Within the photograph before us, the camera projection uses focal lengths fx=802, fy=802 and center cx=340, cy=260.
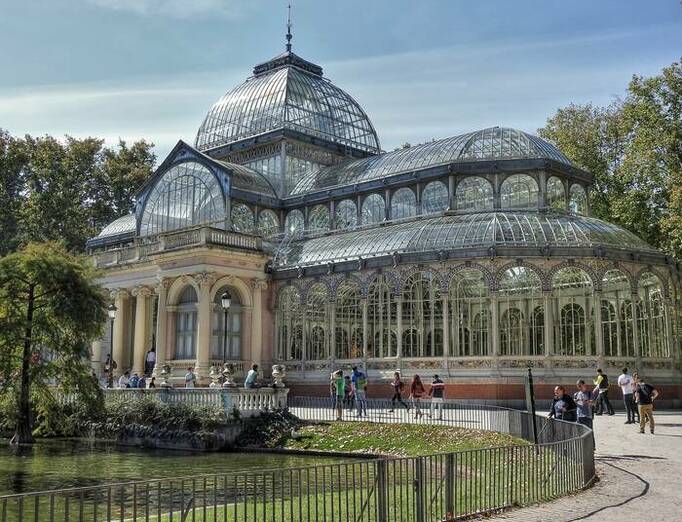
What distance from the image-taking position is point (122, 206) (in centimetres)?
6062

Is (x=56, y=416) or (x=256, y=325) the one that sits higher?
(x=256, y=325)

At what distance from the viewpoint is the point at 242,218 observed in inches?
1699

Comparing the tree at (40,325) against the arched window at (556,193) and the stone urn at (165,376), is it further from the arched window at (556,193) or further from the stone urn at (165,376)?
the arched window at (556,193)

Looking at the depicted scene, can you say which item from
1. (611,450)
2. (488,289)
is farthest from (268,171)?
(611,450)

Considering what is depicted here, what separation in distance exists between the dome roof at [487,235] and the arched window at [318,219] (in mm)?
5489

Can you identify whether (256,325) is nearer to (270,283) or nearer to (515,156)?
(270,283)

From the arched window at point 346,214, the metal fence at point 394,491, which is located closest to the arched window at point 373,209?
the arched window at point 346,214

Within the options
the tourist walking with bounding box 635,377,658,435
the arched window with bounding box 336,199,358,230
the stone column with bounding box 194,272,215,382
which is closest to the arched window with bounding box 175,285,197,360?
the stone column with bounding box 194,272,215,382

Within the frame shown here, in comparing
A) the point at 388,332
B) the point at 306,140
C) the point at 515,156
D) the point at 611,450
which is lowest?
the point at 611,450

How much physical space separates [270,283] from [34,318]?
49.5ft

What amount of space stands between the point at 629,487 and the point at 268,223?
32703 millimetres

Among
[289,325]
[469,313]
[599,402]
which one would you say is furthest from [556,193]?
[289,325]

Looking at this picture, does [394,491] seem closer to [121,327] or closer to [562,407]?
[562,407]

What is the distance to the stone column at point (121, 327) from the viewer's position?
4231 cm
